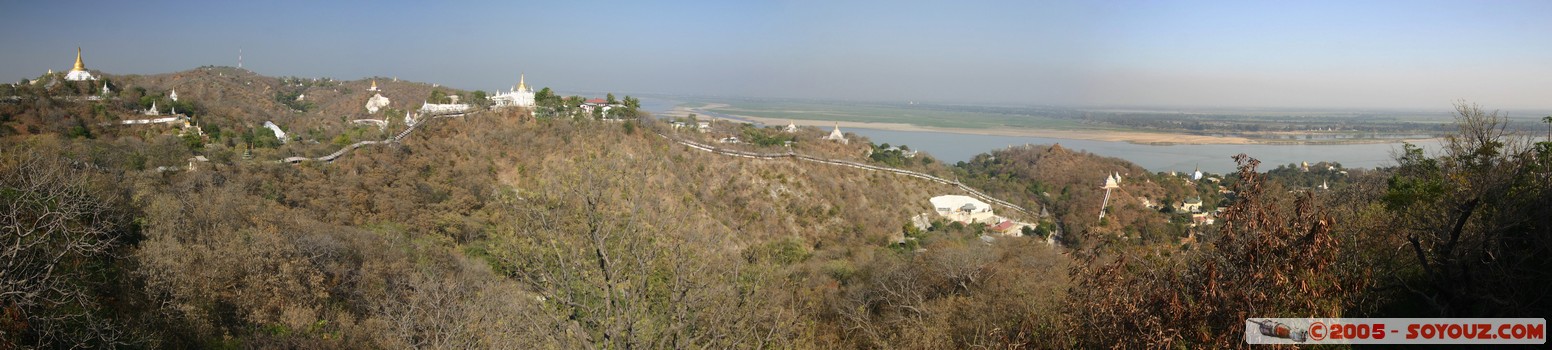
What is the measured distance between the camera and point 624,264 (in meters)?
5.98

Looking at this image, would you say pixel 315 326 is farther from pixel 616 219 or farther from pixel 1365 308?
pixel 1365 308

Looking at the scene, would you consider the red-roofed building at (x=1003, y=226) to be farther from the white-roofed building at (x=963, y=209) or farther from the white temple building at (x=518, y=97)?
the white temple building at (x=518, y=97)

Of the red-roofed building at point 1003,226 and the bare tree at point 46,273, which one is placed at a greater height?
A: the bare tree at point 46,273

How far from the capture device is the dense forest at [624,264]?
3.68 meters

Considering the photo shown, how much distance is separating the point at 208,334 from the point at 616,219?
473 centimetres

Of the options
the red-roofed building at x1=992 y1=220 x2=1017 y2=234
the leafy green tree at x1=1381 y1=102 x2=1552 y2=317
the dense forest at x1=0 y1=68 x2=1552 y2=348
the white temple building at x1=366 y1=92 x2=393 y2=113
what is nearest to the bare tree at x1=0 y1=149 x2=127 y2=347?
the dense forest at x1=0 y1=68 x2=1552 y2=348

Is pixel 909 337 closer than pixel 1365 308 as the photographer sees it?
No

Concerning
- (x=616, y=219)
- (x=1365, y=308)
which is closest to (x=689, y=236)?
(x=616, y=219)

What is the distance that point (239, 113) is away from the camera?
3103 centimetres

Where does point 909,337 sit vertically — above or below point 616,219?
below

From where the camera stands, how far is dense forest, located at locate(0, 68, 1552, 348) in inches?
145

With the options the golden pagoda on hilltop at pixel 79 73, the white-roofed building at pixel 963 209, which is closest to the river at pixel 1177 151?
the white-roofed building at pixel 963 209

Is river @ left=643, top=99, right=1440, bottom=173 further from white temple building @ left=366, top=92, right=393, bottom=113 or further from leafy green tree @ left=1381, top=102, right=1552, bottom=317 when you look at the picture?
white temple building @ left=366, top=92, right=393, bottom=113

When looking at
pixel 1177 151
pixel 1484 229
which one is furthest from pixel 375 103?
pixel 1177 151
